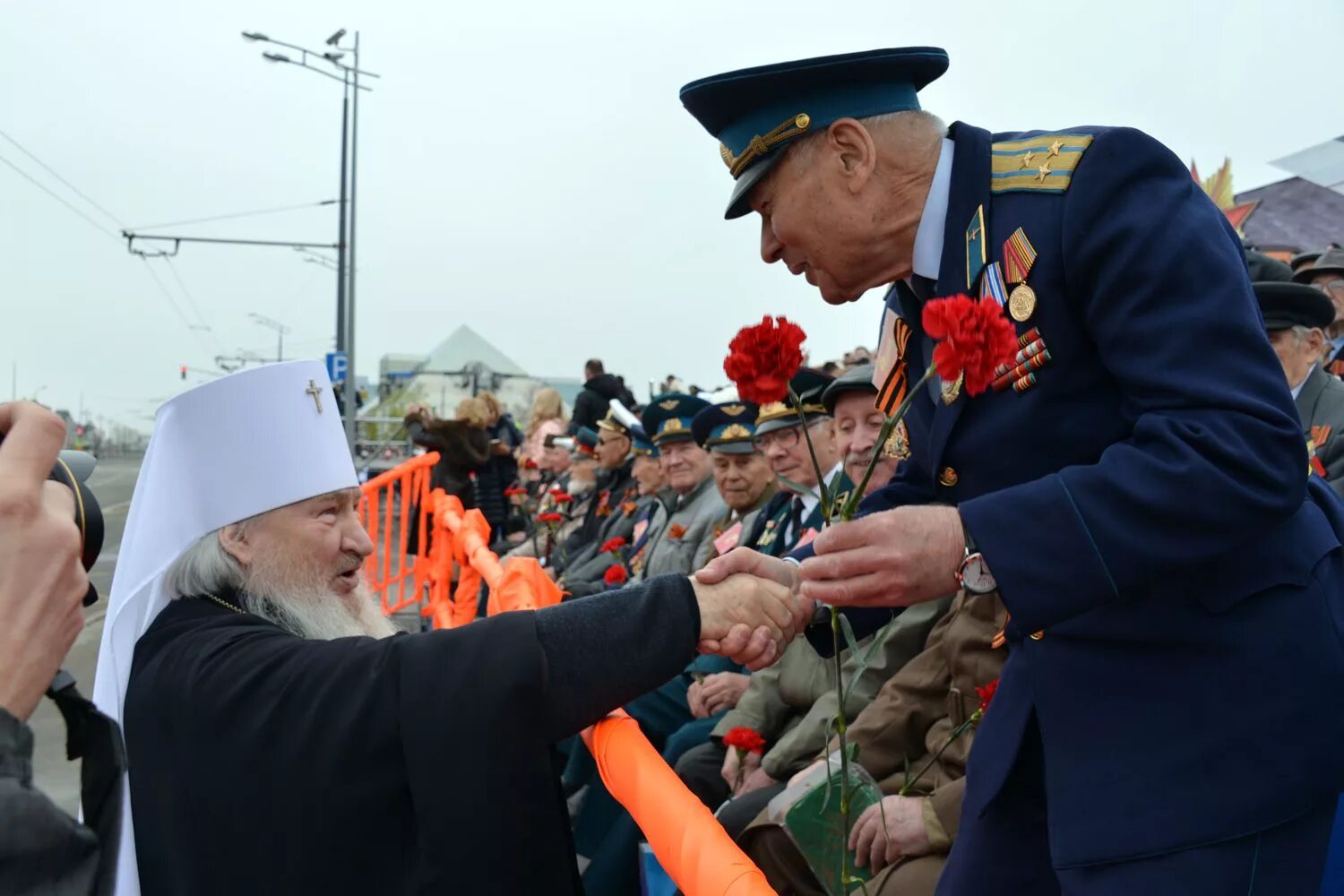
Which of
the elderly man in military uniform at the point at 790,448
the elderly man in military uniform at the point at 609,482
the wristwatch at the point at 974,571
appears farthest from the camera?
the elderly man in military uniform at the point at 609,482

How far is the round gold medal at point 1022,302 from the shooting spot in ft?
5.61

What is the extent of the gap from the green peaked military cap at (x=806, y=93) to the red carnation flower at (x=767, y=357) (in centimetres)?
36

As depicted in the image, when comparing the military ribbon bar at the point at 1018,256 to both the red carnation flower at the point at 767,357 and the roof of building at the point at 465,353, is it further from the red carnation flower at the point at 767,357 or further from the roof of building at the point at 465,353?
the roof of building at the point at 465,353

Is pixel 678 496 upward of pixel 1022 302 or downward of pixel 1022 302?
downward

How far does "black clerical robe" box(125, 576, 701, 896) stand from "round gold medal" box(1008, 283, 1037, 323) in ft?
2.70

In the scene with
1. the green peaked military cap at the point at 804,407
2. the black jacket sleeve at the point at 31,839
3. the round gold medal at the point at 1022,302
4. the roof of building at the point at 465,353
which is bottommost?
the roof of building at the point at 465,353

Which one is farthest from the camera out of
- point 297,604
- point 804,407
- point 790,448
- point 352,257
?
point 352,257

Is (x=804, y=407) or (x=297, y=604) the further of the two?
(x=804, y=407)

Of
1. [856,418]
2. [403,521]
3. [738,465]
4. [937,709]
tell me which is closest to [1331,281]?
[856,418]

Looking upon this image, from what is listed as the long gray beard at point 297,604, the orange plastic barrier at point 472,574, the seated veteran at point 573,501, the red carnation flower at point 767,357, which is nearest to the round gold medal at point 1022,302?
the red carnation flower at point 767,357

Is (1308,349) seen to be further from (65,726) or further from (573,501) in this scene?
(573,501)

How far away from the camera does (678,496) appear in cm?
748

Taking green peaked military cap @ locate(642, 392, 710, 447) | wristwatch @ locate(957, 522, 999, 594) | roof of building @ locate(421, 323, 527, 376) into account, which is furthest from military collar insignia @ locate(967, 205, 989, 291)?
roof of building @ locate(421, 323, 527, 376)

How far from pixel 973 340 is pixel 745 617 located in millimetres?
837
